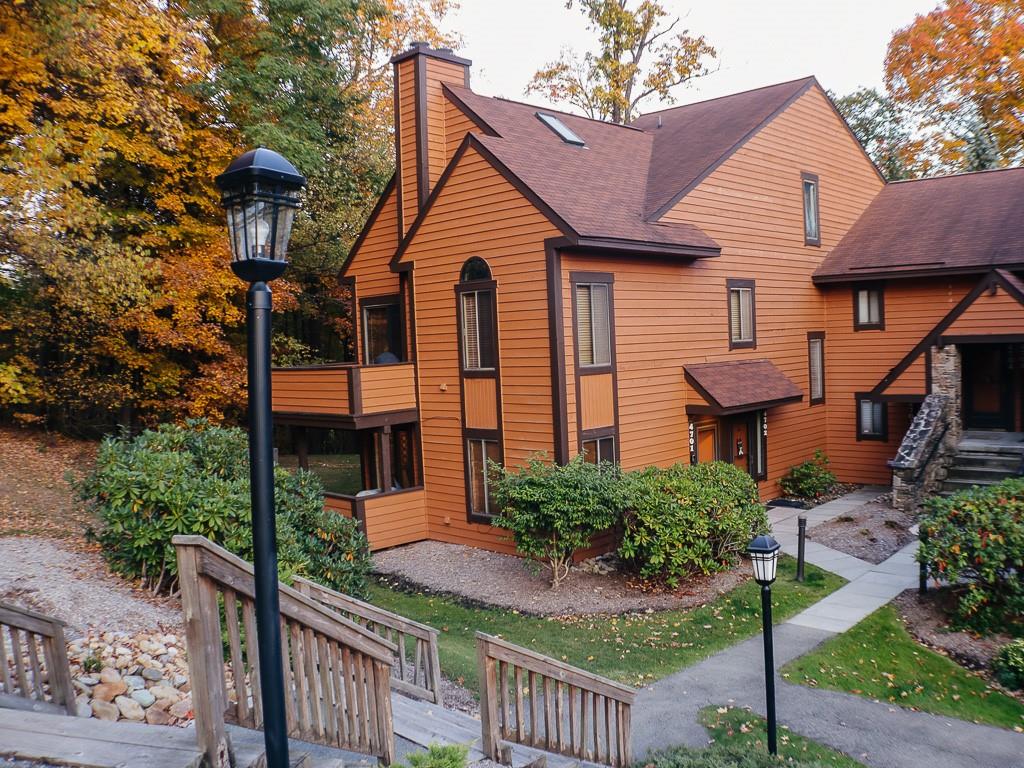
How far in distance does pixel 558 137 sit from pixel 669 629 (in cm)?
1078

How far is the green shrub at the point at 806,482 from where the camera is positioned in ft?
60.2

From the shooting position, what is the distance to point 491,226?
14516mm

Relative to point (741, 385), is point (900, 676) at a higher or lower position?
lower

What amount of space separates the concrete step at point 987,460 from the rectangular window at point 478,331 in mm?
10178

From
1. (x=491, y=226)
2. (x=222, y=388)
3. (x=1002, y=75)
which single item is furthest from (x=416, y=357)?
(x=1002, y=75)

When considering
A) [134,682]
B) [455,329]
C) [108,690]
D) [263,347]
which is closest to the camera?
[263,347]

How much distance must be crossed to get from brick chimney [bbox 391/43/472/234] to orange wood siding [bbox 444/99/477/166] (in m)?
0.10

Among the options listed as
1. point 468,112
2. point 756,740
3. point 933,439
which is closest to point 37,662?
point 756,740

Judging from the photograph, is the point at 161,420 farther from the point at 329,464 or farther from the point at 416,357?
the point at 416,357

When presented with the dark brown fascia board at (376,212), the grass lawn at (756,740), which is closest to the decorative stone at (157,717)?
the grass lawn at (756,740)

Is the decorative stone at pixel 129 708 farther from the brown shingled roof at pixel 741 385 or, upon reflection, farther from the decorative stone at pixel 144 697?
the brown shingled roof at pixel 741 385

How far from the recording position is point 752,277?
1809 cm

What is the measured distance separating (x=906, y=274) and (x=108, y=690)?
18501 mm

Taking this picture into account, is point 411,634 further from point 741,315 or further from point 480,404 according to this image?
point 741,315
